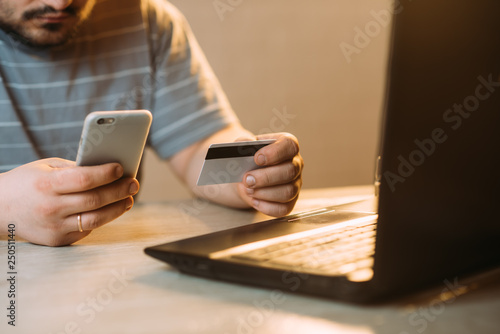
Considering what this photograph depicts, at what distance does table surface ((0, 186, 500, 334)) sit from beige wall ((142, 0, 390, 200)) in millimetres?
2065

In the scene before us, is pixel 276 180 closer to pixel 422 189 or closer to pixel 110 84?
pixel 422 189

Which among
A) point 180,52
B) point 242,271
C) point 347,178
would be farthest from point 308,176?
point 242,271

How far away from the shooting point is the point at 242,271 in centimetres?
54

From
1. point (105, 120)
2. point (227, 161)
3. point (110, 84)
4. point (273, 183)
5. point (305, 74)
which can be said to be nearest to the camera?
point (105, 120)

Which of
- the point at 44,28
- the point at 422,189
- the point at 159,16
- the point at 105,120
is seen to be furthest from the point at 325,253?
the point at 159,16

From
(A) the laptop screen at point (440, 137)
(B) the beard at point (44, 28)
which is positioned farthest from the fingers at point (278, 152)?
(B) the beard at point (44, 28)

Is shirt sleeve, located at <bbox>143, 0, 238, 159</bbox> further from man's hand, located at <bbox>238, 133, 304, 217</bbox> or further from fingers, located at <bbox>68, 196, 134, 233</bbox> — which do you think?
fingers, located at <bbox>68, 196, 134, 233</bbox>

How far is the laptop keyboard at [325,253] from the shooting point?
516mm

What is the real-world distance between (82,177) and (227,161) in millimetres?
219

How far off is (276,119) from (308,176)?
1.22 feet

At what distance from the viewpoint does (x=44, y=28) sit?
3.93ft

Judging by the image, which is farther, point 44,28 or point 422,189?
point 44,28

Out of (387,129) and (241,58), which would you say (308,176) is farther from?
(387,129)

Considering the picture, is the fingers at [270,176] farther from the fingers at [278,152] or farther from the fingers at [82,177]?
the fingers at [82,177]
